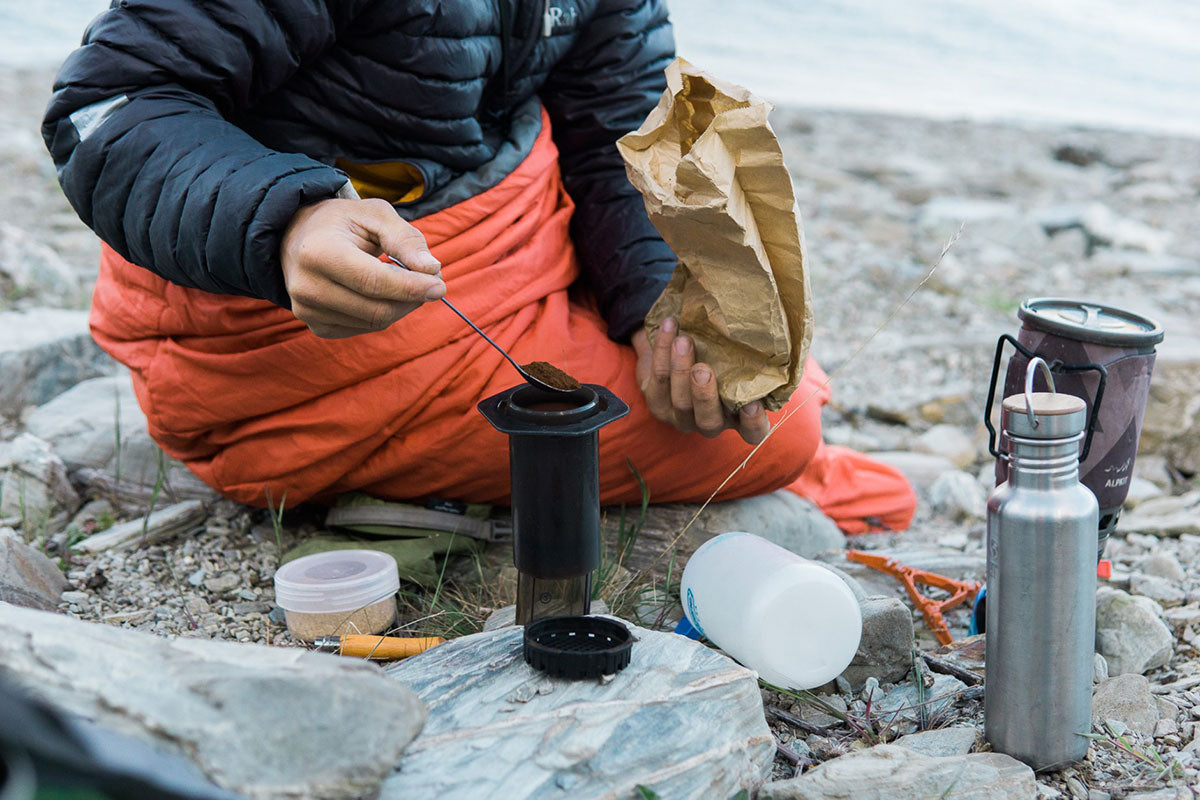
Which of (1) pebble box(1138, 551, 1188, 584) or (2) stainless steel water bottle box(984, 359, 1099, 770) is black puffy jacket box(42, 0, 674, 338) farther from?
(1) pebble box(1138, 551, 1188, 584)

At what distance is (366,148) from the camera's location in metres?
2.01

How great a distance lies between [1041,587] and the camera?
1.47 meters

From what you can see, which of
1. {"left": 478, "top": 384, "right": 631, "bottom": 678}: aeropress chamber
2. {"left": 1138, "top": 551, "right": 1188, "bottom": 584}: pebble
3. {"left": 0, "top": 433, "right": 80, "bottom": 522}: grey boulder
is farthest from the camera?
{"left": 0, "top": 433, "right": 80, "bottom": 522}: grey boulder

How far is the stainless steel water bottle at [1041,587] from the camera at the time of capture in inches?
56.6

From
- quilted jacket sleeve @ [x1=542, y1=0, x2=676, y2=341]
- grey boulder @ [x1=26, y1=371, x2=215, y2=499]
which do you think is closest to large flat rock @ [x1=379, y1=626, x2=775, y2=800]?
quilted jacket sleeve @ [x1=542, y1=0, x2=676, y2=341]

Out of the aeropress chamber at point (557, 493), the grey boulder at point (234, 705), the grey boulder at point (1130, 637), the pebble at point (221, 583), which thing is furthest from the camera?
the pebble at point (221, 583)

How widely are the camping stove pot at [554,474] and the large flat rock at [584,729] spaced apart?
0.16 m

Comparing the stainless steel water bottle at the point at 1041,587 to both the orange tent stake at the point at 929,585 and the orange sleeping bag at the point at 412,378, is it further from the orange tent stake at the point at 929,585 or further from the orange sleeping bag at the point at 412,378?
the orange sleeping bag at the point at 412,378

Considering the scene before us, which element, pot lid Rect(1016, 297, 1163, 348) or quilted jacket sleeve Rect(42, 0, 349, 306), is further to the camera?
Answer: pot lid Rect(1016, 297, 1163, 348)

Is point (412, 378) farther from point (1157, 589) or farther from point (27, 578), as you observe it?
point (1157, 589)

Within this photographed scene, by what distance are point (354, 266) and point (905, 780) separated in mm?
936

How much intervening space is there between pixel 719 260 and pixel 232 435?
97 cm

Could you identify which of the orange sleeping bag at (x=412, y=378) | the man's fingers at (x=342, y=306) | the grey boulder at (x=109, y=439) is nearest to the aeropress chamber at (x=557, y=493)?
the man's fingers at (x=342, y=306)

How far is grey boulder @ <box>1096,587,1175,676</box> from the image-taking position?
1.88 meters
